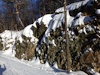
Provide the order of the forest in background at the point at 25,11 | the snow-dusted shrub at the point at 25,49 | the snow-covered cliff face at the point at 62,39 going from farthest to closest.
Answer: the forest in background at the point at 25,11 → the snow-dusted shrub at the point at 25,49 → the snow-covered cliff face at the point at 62,39

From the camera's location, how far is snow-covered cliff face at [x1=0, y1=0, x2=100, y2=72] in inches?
837

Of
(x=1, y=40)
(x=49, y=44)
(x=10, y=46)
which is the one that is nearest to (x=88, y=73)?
(x=49, y=44)

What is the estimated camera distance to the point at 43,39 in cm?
2698

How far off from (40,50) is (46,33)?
7.22 ft

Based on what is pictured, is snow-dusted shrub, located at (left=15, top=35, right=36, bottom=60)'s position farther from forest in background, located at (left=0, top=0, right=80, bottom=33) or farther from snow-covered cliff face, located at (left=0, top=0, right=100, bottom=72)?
forest in background, located at (left=0, top=0, right=80, bottom=33)

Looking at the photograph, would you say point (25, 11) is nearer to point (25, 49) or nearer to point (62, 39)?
point (25, 49)

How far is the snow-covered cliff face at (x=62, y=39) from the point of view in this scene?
2125 cm

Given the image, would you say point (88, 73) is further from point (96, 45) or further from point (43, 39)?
point (43, 39)

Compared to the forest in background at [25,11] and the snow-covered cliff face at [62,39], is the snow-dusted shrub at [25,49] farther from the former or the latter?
the forest in background at [25,11]

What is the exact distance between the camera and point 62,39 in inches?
967

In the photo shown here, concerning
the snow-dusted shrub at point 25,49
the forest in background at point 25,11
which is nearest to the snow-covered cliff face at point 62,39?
the snow-dusted shrub at point 25,49

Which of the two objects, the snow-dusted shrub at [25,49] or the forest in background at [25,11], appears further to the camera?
the forest in background at [25,11]

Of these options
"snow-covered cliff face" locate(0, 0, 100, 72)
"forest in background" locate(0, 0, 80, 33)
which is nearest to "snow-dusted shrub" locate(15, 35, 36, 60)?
"snow-covered cliff face" locate(0, 0, 100, 72)

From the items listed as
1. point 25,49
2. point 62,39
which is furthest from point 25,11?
point 62,39
